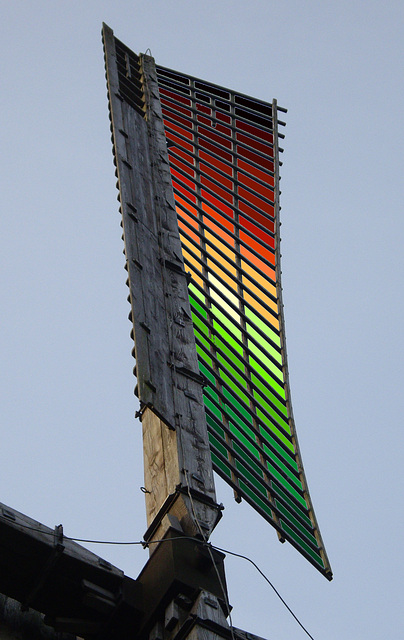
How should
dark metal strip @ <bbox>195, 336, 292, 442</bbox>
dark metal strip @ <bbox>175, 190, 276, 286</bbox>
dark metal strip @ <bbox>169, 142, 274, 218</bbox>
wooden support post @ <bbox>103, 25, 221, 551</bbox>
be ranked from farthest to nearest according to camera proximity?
dark metal strip @ <bbox>169, 142, 274, 218</bbox>
dark metal strip @ <bbox>175, 190, 276, 286</bbox>
dark metal strip @ <bbox>195, 336, 292, 442</bbox>
wooden support post @ <bbox>103, 25, 221, 551</bbox>

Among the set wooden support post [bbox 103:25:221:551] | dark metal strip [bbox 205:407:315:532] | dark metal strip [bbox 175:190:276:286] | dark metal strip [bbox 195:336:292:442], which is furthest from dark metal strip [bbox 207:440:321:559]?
dark metal strip [bbox 175:190:276:286]

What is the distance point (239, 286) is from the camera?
30.2 ft

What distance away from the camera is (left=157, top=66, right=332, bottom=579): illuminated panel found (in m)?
7.18

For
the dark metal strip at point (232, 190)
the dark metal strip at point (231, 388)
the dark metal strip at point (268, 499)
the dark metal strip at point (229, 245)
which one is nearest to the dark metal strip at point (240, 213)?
the dark metal strip at point (232, 190)

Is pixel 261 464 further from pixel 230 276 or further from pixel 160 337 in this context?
pixel 230 276

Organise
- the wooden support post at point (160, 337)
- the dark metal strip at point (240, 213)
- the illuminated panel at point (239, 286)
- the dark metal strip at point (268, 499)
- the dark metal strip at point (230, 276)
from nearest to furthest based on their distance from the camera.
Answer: the wooden support post at point (160, 337) < the dark metal strip at point (268, 499) < the illuminated panel at point (239, 286) < the dark metal strip at point (230, 276) < the dark metal strip at point (240, 213)

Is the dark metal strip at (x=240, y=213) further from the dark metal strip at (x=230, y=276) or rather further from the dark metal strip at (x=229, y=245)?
the dark metal strip at (x=230, y=276)

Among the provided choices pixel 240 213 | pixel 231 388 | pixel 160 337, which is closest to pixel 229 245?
pixel 240 213

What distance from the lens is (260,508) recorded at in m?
6.90

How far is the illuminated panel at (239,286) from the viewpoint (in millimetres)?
7184

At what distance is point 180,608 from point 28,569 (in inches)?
32.8

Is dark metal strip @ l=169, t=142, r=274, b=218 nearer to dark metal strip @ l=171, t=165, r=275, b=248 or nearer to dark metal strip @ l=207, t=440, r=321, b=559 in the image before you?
dark metal strip @ l=171, t=165, r=275, b=248

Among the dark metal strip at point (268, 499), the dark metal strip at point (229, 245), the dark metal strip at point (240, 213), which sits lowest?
the dark metal strip at point (268, 499)

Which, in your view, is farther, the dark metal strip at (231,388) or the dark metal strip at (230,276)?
the dark metal strip at (230,276)
